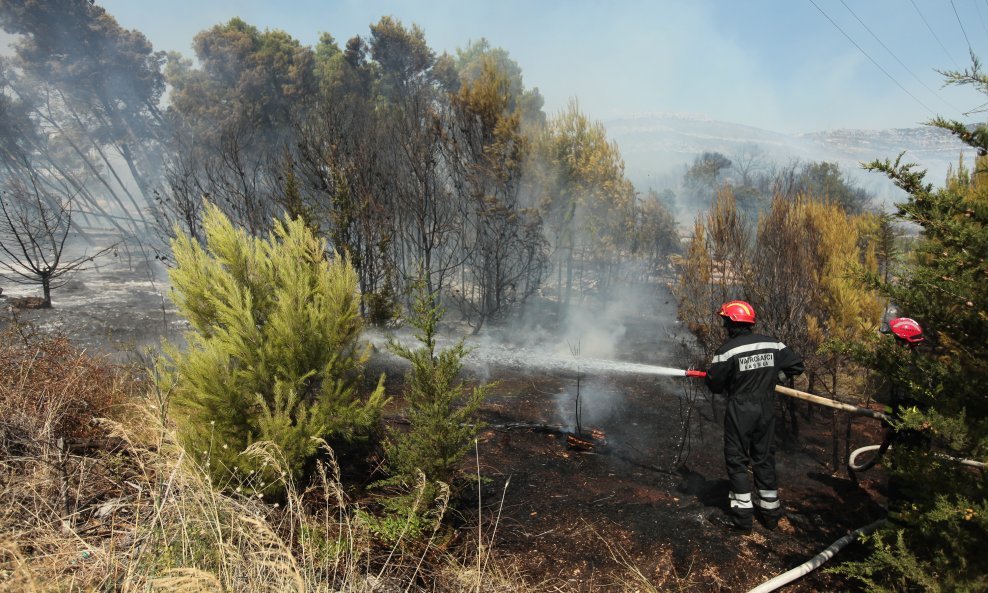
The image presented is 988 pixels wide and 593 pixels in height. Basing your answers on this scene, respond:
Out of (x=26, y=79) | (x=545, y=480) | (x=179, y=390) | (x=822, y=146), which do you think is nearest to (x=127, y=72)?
(x=26, y=79)

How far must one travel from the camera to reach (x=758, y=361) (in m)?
4.03

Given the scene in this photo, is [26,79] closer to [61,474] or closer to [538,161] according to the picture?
[538,161]

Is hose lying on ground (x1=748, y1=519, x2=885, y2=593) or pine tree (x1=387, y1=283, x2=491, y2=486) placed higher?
pine tree (x1=387, y1=283, x2=491, y2=486)

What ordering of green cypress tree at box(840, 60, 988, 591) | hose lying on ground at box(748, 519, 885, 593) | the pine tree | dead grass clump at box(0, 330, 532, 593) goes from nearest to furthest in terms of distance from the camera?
dead grass clump at box(0, 330, 532, 593) → green cypress tree at box(840, 60, 988, 591) → hose lying on ground at box(748, 519, 885, 593) → the pine tree

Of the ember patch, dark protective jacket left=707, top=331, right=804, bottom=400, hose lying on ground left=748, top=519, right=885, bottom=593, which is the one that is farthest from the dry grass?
the ember patch

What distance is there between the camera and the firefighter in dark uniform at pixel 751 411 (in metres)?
4.02

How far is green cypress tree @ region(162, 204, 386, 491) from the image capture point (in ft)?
12.9

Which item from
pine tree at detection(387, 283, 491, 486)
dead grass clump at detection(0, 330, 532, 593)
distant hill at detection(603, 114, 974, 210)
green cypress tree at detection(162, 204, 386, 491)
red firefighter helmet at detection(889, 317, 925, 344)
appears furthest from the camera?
distant hill at detection(603, 114, 974, 210)

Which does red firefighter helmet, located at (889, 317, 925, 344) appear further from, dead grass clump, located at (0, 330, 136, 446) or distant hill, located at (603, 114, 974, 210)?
distant hill, located at (603, 114, 974, 210)

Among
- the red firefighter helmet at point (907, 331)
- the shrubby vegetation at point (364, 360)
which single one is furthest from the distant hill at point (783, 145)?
the red firefighter helmet at point (907, 331)

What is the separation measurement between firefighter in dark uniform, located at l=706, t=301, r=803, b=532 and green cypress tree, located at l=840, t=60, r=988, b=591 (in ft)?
3.24

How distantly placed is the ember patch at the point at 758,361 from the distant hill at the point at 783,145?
85578 millimetres

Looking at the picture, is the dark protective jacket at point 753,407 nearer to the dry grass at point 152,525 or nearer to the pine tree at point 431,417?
the dry grass at point 152,525

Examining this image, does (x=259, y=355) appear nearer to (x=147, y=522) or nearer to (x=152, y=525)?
(x=147, y=522)
